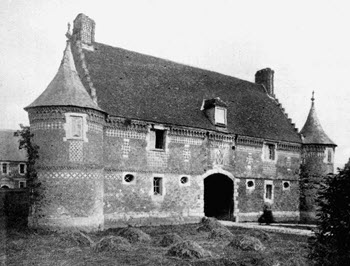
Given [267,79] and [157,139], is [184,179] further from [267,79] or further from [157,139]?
[267,79]

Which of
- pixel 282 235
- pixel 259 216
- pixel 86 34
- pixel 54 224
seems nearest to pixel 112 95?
pixel 86 34

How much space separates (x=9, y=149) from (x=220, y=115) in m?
37.0

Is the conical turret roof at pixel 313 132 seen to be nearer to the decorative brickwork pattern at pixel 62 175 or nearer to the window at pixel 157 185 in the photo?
the window at pixel 157 185

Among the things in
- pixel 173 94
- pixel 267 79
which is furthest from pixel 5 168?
pixel 267 79

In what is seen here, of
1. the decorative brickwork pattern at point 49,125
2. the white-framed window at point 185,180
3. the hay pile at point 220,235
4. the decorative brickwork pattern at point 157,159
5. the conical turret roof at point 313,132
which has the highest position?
the conical turret roof at point 313,132

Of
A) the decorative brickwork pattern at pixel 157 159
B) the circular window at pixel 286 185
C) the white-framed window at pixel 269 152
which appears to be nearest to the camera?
the decorative brickwork pattern at pixel 157 159

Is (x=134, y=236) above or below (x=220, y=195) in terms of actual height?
below

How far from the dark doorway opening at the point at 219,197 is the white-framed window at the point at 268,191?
3.30 m

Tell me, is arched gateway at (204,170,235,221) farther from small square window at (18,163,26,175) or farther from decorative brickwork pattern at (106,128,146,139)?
Answer: small square window at (18,163,26,175)

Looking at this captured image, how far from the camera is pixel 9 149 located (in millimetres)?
52812

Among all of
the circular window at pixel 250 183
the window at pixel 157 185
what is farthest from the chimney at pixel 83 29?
the circular window at pixel 250 183

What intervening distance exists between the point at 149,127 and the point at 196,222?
693 cm

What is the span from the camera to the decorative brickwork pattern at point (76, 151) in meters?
19.1

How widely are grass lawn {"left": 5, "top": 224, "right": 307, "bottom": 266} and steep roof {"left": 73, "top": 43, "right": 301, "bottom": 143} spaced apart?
794 centimetres
